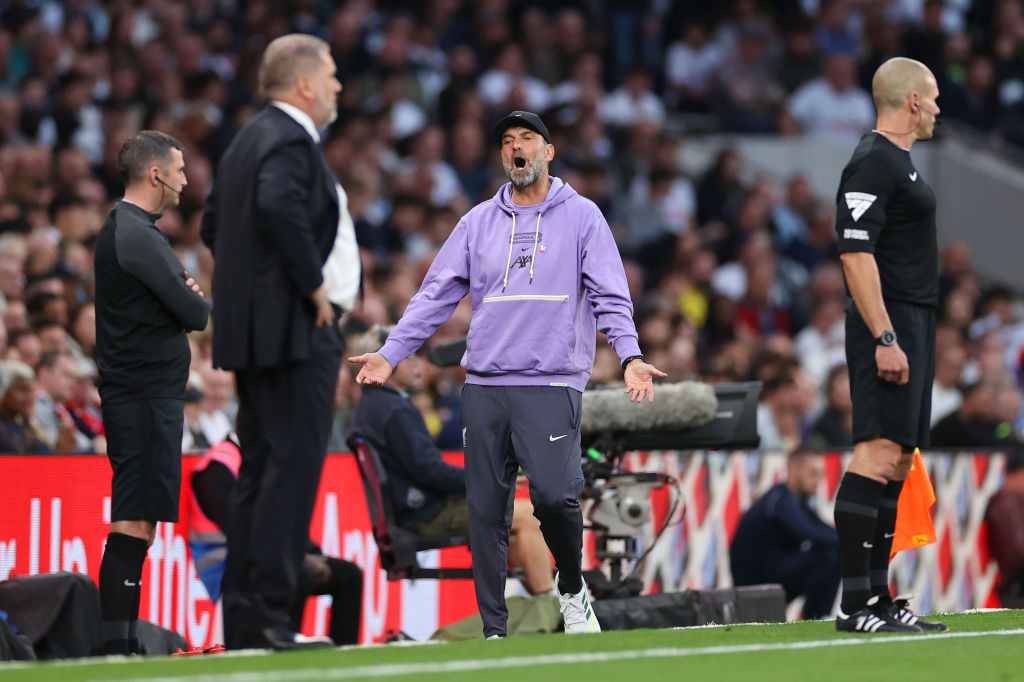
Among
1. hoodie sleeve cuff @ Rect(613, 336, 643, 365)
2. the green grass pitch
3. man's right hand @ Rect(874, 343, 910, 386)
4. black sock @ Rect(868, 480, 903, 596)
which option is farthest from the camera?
hoodie sleeve cuff @ Rect(613, 336, 643, 365)

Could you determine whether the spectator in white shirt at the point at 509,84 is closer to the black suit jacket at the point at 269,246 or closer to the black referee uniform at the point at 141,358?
the black referee uniform at the point at 141,358

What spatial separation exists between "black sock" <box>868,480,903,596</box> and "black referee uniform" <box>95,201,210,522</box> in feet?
9.30

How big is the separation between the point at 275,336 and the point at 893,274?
101 inches

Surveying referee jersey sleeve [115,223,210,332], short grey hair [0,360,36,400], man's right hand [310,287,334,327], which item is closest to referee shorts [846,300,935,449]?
man's right hand [310,287,334,327]

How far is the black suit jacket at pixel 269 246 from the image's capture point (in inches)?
222

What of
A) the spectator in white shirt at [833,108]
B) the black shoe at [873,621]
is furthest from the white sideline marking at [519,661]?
the spectator in white shirt at [833,108]

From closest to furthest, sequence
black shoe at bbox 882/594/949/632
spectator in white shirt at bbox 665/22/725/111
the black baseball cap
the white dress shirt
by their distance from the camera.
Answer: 1. the white dress shirt
2. black shoe at bbox 882/594/949/632
3. the black baseball cap
4. spectator in white shirt at bbox 665/22/725/111

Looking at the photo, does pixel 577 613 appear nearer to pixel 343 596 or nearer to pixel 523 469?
pixel 523 469

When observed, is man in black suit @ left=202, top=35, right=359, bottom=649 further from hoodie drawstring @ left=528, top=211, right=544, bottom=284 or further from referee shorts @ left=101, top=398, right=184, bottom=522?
hoodie drawstring @ left=528, top=211, right=544, bottom=284

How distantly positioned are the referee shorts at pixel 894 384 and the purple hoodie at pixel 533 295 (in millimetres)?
907

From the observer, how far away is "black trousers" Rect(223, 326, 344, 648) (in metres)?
5.70

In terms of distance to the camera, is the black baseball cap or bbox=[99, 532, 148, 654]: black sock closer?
bbox=[99, 532, 148, 654]: black sock

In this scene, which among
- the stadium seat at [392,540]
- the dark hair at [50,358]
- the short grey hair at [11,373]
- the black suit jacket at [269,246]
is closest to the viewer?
the black suit jacket at [269,246]

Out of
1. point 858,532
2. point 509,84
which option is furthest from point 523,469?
point 509,84
